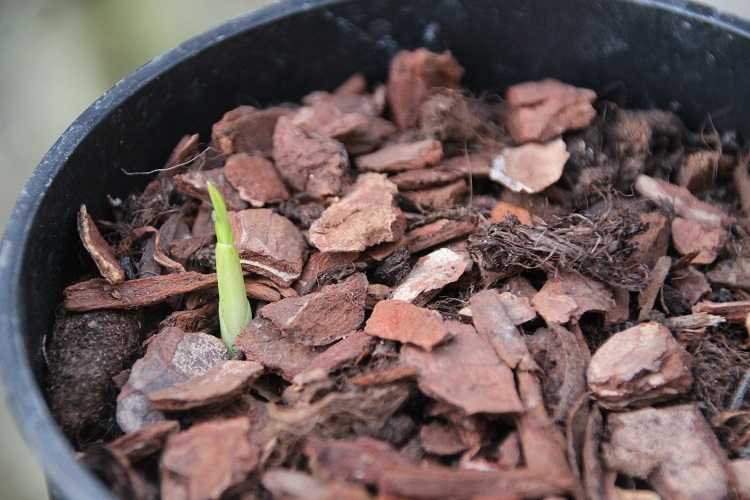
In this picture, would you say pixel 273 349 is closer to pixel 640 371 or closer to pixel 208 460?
pixel 208 460

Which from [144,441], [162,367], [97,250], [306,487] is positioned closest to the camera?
[306,487]

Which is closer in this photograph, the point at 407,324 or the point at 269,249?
the point at 407,324

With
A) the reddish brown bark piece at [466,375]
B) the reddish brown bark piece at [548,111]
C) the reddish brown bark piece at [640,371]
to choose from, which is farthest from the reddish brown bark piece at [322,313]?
the reddish brown bark piece at [548,111]

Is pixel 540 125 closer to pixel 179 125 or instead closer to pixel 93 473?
pixel 179 125

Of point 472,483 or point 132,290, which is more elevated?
point 132,290

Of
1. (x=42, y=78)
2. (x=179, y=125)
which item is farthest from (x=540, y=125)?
(x=42, y=78)

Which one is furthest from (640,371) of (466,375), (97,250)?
(97,250)

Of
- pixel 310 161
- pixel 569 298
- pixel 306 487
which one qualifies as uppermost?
pixel 310 161
